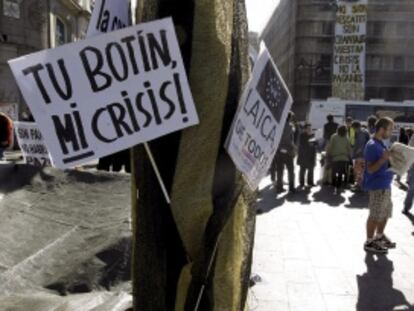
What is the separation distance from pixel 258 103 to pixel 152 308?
3.88ft

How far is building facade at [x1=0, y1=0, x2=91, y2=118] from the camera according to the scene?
78.5 ft

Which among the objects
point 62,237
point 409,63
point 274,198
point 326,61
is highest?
point 326,61

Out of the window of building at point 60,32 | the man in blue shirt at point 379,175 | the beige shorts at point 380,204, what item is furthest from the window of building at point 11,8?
the beige shorts at point 380,204

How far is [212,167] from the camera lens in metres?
2.41

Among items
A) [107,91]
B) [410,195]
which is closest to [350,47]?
[410,195]

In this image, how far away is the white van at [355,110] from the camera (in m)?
30.2

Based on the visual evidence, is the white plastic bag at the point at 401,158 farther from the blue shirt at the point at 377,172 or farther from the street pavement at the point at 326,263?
the street pavement at the point at 326,263

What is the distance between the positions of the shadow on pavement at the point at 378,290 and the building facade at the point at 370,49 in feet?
175

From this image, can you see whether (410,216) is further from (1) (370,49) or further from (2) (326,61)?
(1) (370,49)

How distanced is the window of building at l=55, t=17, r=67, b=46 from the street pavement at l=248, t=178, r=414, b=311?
24.4m

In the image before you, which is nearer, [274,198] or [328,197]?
[274,198]

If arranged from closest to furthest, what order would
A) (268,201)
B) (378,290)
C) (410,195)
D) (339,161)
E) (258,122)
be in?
(258,122)
(378,290)
(410,195)
(268,201)
(339,161)

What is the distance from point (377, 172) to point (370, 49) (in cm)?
5729

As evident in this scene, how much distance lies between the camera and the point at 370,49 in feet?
194
